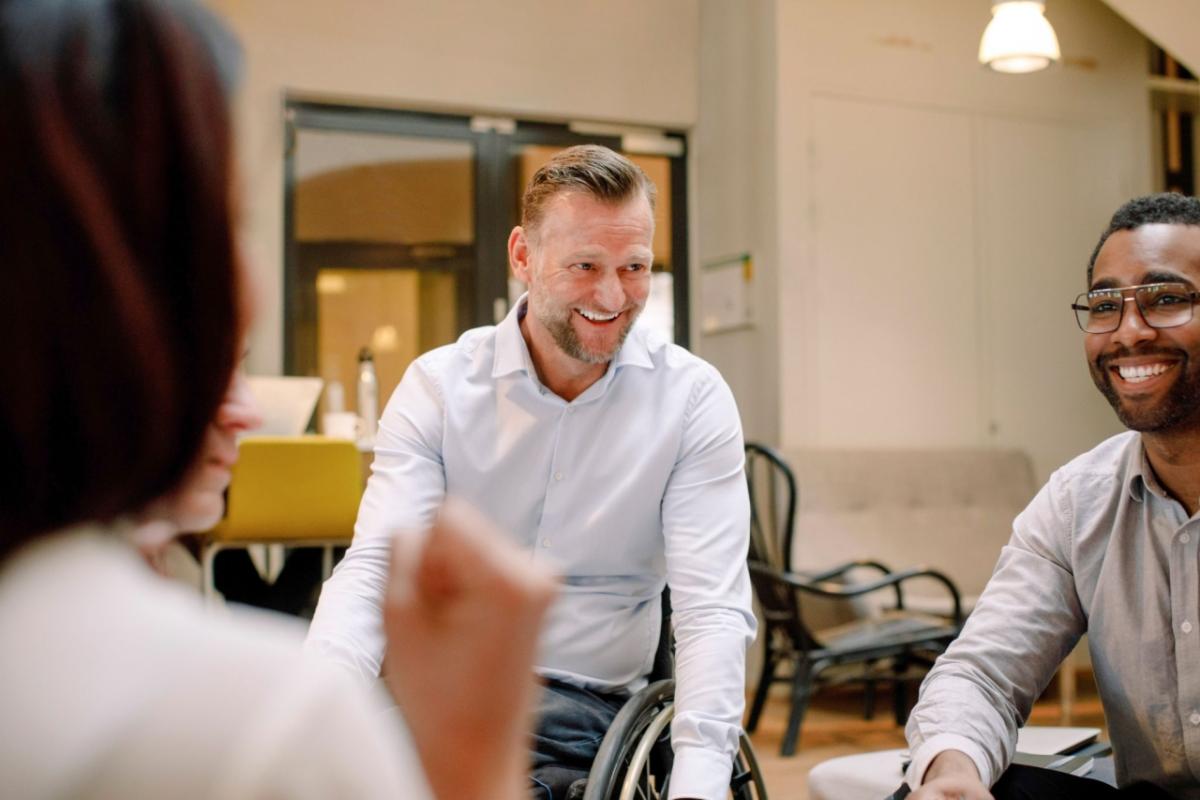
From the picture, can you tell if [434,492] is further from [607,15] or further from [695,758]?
[607,15]

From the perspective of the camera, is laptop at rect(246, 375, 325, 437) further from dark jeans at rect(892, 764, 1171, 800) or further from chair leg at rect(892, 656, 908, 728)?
dark jeans at rect(892, 764, 1171, 800)

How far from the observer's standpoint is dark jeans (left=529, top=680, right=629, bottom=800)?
66.4 inches

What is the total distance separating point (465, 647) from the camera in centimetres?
50

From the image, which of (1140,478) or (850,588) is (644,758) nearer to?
(1140,478)

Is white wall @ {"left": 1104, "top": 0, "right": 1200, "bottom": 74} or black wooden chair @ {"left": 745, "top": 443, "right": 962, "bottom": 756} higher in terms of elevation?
white wall @ {"left": 1104, "top": 0, "right": 1200, "bottom": 74}

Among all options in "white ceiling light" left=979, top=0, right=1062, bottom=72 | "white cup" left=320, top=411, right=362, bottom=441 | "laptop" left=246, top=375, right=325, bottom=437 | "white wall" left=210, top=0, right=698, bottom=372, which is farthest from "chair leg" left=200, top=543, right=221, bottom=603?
"white ceiling light" left=979, top=0, right=1062, bottom=72

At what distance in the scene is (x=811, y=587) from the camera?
13.8ft

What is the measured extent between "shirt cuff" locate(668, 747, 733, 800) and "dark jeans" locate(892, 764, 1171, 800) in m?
0.26

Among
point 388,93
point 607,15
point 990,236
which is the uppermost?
point 607,15

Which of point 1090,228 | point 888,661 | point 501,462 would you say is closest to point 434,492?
point 501,462

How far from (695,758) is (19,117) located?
1.29 meters

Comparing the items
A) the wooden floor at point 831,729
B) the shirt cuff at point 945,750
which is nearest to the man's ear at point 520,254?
the shirt cuff at point 945,750

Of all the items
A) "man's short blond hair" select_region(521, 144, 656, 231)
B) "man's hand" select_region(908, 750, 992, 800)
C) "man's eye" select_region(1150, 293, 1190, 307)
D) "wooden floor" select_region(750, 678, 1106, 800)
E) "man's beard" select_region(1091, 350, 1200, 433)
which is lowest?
"wooden floor" select_region(750, 678, 1106, 800)

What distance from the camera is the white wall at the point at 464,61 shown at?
5332mm
